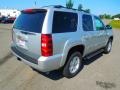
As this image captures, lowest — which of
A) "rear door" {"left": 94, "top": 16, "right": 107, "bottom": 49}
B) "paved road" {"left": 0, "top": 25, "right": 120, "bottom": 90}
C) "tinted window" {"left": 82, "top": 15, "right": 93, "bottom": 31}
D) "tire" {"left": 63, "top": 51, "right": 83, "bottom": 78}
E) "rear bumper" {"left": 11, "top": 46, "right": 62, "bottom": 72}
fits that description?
"paved road" {"left": 0, "top": 25, "right": 120, "bottom": 90}

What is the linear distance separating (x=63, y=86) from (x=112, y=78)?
5.76 feet

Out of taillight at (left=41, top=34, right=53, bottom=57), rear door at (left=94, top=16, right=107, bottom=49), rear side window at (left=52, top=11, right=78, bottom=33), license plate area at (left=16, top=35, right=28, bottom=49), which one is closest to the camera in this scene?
taillight at (left=41, top=34, right=53, bottom=57)

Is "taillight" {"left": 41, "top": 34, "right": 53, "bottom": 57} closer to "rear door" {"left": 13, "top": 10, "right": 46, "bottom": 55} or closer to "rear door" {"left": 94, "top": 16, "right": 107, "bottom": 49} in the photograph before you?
"rear door" {"left": 13, "top": 10, "right": 46, "bottom": 55}

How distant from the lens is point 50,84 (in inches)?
198

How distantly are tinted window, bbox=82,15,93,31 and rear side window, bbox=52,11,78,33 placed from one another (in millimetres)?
509

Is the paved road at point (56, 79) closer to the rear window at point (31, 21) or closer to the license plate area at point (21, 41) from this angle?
the license plate area at point (21, 41)

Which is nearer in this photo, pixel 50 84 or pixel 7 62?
pixel 50 84

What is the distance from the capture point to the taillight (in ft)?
14.2

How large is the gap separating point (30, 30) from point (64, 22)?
0.96 metres

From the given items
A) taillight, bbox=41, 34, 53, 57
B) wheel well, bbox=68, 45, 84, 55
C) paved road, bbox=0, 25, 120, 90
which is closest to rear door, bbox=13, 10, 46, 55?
taillight, bbox=41, 34, 53, 57

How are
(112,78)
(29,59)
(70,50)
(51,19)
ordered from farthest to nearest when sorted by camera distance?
1. (112,78)
2. (70,50)
3. (29,59)
4. (51,19)

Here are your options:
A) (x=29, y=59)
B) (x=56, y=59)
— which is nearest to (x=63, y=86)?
(x=56, y=59)

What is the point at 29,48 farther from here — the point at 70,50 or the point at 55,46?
the point at 70,50

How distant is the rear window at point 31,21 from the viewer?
4.52 meters
